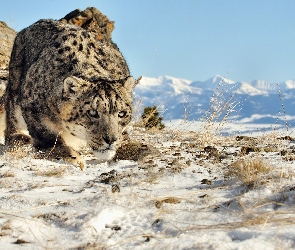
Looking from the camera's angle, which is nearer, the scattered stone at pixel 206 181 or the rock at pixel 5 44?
the scattered stone at pixel 206 181

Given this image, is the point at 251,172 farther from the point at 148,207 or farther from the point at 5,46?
the point at 5,46

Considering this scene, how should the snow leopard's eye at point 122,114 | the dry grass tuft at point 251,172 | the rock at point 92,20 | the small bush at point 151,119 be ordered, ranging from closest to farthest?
the dry grass tuft at point 251,172 → the snow leopard's eye at point 122,114 → the small bush at point 151,119 → the rock at point 92,20

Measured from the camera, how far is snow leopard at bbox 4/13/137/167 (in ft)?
25.5

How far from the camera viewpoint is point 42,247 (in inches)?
136

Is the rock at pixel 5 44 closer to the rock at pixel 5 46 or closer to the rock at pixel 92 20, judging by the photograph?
the rock at pixel 5 46

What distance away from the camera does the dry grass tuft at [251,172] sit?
4.89m

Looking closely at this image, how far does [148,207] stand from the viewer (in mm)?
4402

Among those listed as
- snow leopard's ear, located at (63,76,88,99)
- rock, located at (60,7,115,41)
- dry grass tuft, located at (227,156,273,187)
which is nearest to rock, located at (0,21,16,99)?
rock, located at (60,7,115,41)

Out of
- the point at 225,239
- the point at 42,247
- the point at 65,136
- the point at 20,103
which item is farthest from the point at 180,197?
the point at 20,103

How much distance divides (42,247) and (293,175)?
292 centimetres

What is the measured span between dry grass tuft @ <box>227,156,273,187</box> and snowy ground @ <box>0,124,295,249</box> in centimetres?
1

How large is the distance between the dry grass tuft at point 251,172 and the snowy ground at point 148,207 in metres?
0.01

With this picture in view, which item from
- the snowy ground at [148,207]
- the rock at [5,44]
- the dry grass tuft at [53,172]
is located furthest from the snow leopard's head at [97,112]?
the rock at [5,44]

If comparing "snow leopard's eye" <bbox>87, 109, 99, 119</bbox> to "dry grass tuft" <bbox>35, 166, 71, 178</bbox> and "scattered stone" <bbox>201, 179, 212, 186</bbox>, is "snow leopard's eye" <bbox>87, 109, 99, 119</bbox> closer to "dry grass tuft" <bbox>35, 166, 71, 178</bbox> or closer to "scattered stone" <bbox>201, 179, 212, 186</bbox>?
"dry grass tuft" <bbox>35, 166, 71, 178</bbox>
